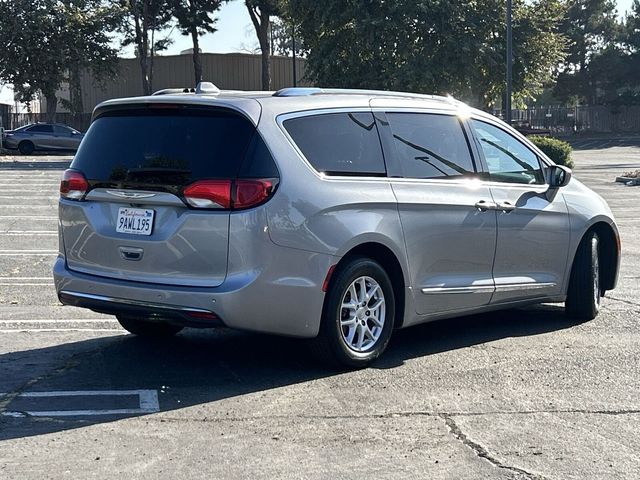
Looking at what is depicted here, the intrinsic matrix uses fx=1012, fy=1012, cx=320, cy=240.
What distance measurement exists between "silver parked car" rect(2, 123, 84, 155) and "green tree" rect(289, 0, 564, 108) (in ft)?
37.5

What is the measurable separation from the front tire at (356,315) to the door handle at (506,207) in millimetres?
1312

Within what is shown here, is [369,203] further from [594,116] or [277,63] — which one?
[594,116]

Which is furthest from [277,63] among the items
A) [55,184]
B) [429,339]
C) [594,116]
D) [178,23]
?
[429,339]

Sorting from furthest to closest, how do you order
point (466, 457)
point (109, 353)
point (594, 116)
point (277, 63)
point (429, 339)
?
point (594, 116)
point (277, 63)
point (429, 339)
point (109, 353)
point (466, 457)

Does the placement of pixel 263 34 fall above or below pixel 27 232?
above

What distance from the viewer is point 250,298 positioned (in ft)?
20.1

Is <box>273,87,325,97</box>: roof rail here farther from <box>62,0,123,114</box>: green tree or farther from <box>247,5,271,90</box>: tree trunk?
<box>247,5,271,90</box>: tree trunk

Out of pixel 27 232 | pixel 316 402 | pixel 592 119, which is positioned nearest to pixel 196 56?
pixel 592 119

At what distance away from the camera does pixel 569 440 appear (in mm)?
5355

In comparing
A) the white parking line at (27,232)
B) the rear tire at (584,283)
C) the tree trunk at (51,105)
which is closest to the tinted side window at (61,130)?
the tree trunk at (51,105)

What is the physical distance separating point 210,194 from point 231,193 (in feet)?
0.43

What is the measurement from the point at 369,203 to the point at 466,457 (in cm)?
217

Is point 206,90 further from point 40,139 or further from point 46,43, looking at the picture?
point 46,43

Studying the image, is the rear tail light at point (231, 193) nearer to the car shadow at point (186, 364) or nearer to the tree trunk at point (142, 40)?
the car shadow at point (186, 364)
